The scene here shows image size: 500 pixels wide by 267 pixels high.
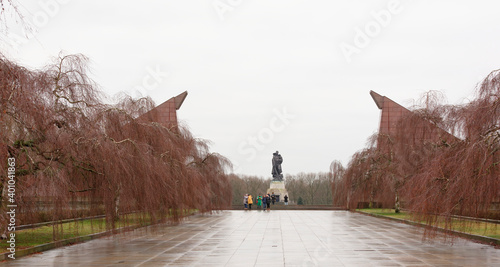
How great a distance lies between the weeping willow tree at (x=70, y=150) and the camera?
13.8m

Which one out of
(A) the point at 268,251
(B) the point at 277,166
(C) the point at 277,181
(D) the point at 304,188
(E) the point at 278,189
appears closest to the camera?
(A) the point at 268,251

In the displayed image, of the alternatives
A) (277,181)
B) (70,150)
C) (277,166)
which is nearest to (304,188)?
(277,181)

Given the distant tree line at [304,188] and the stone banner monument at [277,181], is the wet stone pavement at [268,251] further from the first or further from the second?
the distant tree line at [304,188]

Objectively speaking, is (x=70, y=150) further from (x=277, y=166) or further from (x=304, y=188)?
(x=304, y=188)

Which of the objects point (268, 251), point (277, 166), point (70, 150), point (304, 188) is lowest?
point (268, 251)

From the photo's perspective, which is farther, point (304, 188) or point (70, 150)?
point (304, 188)

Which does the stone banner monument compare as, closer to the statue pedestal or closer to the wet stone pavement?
the statue pedestal

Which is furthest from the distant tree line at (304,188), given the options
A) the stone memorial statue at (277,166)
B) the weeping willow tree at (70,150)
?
the weeping willow tree at (70,150)

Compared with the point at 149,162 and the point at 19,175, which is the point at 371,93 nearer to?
the point at 149,162

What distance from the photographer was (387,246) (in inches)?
685

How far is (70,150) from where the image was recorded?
15.2 meters

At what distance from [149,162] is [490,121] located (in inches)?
370

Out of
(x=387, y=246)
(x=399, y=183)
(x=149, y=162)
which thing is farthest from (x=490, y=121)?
(x=399, y=183)

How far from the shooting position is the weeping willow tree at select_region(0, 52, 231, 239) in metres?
13.8
